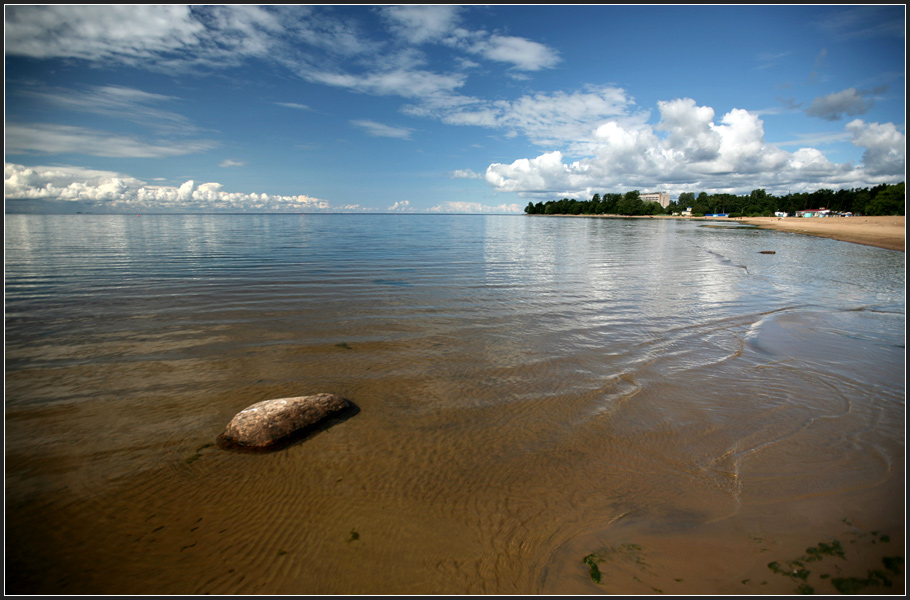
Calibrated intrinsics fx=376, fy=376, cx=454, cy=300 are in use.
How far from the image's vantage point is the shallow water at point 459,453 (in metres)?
3.58

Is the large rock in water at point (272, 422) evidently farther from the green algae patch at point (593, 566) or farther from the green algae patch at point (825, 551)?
the green algae patch at point (825, 551)

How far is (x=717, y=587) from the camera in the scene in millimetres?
3375

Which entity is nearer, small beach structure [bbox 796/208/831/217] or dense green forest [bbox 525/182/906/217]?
dense green forest [bbox 525/182/906/217]

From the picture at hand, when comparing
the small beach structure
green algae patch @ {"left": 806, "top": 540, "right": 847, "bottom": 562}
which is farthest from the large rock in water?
the small beach structure

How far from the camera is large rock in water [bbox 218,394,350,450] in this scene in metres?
5.32

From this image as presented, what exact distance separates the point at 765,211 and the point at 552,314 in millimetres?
191064

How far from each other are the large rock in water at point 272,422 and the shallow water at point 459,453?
230 millimetres

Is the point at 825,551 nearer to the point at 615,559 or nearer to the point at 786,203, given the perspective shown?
the point at 615,559

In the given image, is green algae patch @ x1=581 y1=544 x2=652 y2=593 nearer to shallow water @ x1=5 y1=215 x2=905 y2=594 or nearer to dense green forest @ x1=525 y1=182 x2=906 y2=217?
shallow water @ x1=5 y1=215 x2=905 y2=594

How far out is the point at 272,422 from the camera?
545 centimetres

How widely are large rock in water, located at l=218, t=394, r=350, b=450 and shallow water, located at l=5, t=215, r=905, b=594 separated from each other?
0.23 metres

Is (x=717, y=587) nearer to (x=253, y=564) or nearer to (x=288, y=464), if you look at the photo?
(x=253, y=564)

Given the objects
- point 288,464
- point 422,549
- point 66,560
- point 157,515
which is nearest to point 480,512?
point 422,549

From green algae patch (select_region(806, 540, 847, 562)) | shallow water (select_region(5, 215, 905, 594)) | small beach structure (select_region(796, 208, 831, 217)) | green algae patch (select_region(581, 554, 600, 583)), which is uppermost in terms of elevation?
small beach structure (select_region(796, 208, 831, 217))
